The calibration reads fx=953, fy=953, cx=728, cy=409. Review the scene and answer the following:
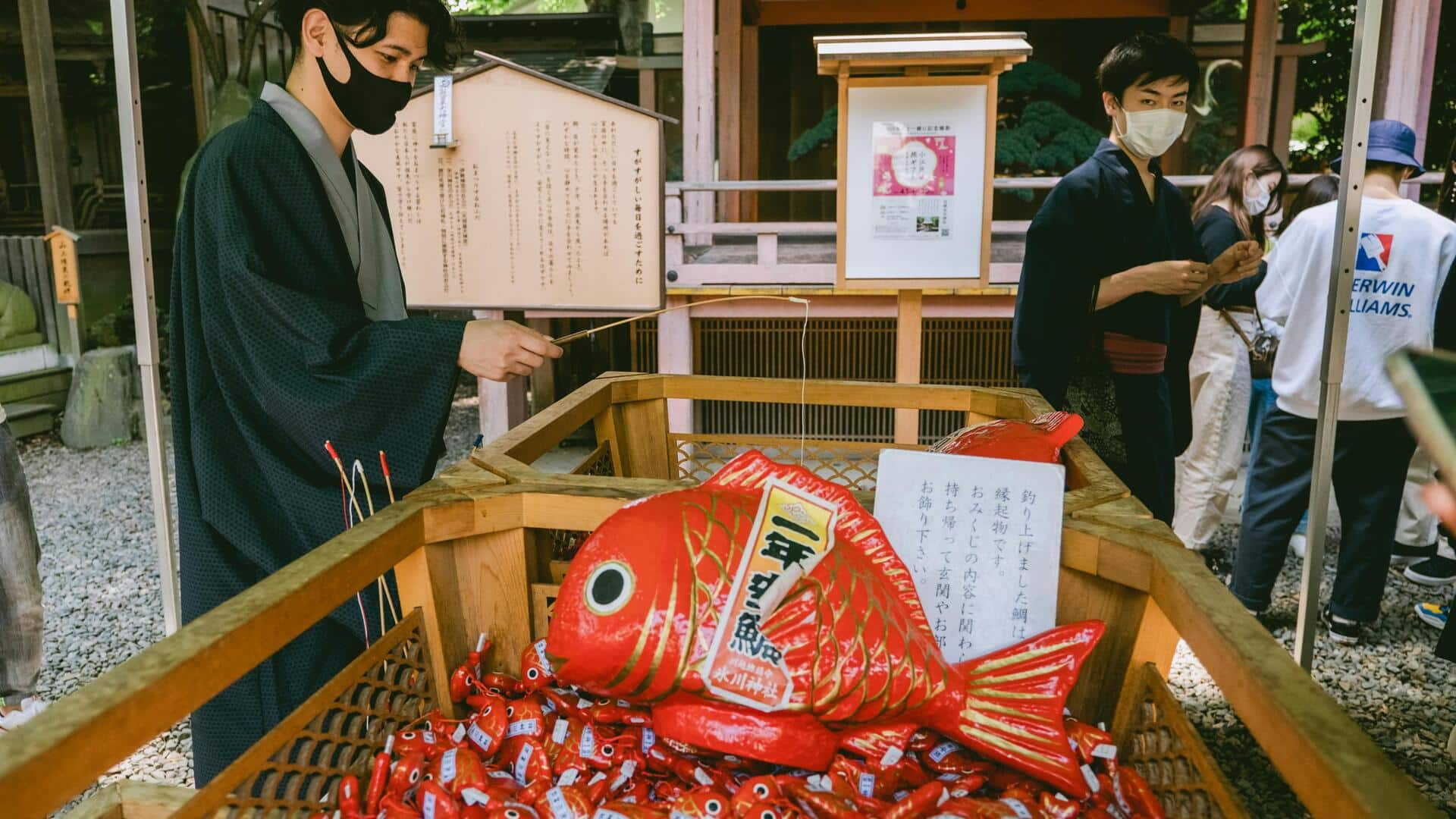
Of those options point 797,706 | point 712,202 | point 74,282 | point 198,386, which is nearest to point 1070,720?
point 797,706

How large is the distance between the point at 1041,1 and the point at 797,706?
8570mm

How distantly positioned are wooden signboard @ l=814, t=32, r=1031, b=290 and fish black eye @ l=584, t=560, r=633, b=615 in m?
3.18

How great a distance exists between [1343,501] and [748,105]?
19.8 ft

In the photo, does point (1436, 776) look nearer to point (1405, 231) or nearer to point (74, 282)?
point (1405, 231)

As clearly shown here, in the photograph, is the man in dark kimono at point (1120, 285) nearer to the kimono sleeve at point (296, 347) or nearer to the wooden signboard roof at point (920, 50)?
the wooden signboard roof at point (920, 50)

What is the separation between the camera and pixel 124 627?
4703mm

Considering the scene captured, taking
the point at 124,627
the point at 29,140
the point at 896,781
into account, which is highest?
the point at 29,140

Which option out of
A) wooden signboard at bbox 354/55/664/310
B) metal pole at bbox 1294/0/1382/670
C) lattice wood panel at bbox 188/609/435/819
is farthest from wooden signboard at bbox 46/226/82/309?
metal pole at bbox 1294/0/1382/670

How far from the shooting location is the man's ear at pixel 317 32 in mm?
2092

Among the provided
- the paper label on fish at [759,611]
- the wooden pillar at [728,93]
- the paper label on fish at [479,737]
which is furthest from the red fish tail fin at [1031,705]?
the wooden pillar at [728,93]

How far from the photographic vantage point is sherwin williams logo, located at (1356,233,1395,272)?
3.87m

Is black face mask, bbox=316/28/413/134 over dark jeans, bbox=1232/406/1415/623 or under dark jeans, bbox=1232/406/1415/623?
over

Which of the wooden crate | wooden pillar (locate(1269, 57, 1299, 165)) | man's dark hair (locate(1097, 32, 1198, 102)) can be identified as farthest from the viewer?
wooden pillar (locate(1269, 57, 1299, 165))

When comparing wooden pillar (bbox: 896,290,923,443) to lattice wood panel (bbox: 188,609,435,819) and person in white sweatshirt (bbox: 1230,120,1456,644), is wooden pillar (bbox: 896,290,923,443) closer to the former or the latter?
person in white sweatshirt (bbox: 1230,120,1456,644)
